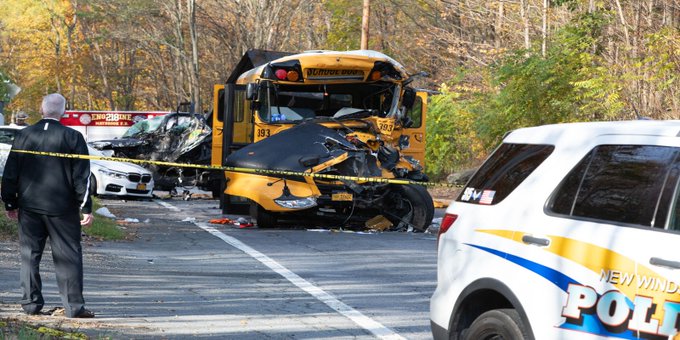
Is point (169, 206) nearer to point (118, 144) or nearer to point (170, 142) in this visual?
point (170, 142)

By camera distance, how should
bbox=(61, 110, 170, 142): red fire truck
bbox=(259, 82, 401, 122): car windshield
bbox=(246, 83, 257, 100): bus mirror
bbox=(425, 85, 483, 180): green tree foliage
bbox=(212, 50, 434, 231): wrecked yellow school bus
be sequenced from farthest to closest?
bbox=(61, 110, 170, 142): red fire truck
bbox=(425, 85, 483, 180): green tree foliage
bbox=(259, 82, 401, 122): car windshield
bbox=(246, 83, 257, 100): bus mirror
bbox=(212, 50, 434, 231): wrecked yellow school bus

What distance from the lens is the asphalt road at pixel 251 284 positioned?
821cm

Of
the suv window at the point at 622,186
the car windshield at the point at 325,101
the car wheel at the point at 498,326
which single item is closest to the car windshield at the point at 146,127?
the car windshield at the point at 325,101

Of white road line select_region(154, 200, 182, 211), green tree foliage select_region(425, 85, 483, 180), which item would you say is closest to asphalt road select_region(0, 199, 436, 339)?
white road line select_region(154, 200, 182, 211)

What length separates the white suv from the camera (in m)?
4.63

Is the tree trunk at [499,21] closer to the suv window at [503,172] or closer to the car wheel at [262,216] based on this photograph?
the car wheel at [262,216]

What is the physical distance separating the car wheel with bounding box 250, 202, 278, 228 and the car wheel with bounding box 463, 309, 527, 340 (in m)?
11.3

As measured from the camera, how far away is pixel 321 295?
32.9 feet

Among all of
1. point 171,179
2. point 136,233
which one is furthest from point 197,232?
point 171,179

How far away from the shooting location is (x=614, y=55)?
27.4 m

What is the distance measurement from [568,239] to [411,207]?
40.2 feet

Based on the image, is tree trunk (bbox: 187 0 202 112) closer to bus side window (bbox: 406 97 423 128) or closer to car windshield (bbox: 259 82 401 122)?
bus side window (bbox: 406 97 423 128)

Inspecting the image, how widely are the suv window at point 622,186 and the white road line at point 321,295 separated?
9.72 ft

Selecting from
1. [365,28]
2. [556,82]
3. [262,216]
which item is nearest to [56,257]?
[262,216]
